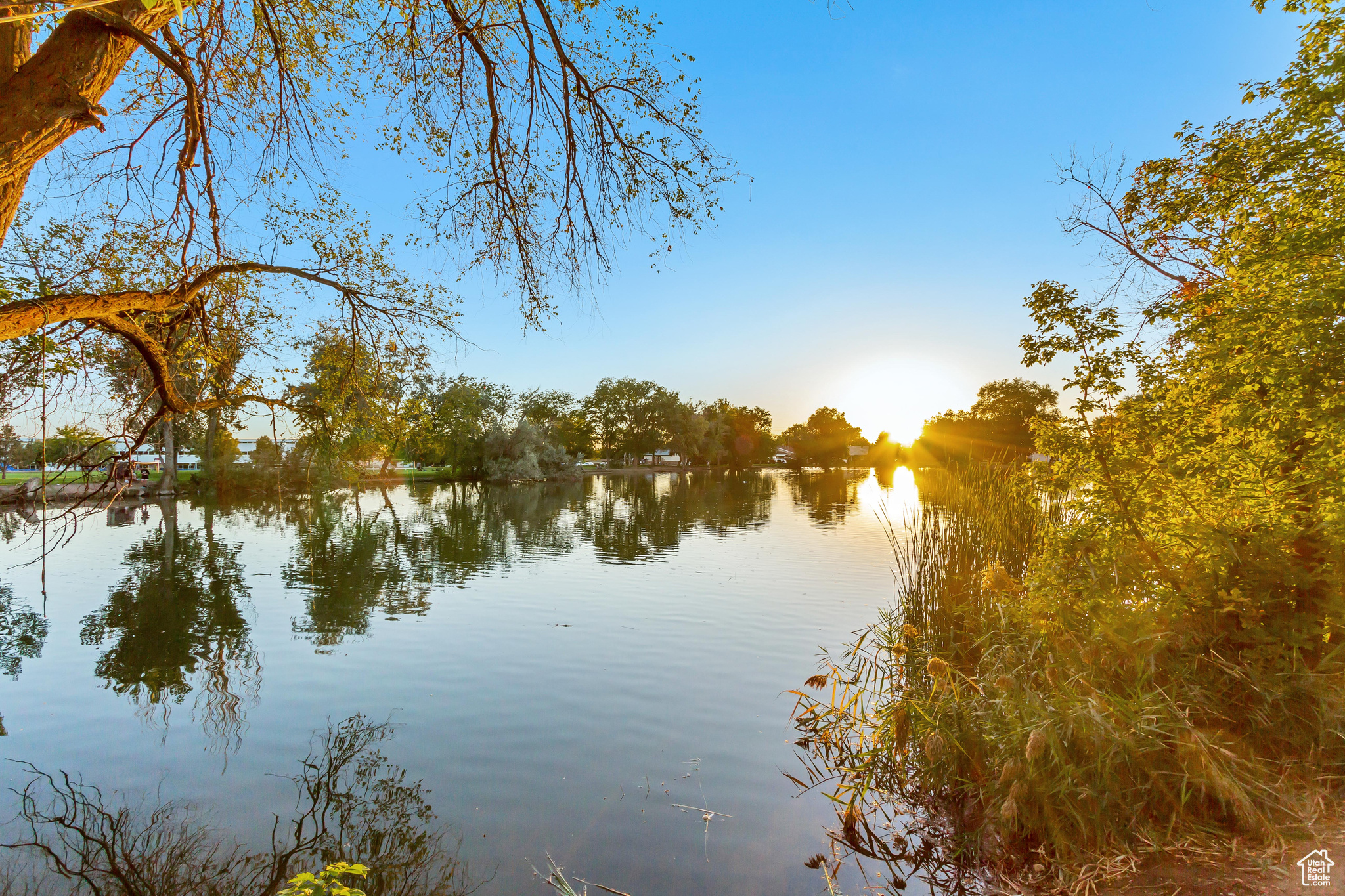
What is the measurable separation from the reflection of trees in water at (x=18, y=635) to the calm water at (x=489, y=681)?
6 centimetres

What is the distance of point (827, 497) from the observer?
3878cm

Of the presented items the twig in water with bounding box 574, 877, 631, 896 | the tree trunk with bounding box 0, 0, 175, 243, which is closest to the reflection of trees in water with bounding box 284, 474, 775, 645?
the twig in water with bounding box 574, 877, 631, 896

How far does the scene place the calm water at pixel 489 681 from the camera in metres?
4.96

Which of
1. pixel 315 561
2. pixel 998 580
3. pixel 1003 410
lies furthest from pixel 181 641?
pixel 1003 410

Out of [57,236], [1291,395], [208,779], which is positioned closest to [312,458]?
[57,236]

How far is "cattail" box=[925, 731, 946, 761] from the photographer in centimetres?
453

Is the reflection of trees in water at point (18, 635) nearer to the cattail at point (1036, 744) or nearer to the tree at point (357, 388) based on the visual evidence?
the tree at point (357, 388)

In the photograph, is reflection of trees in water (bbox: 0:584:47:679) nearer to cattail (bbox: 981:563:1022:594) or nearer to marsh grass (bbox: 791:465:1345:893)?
marsh grass (bbox: 791:465:1345:893)

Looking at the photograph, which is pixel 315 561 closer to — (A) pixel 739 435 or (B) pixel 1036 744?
(B) pixel 1036 744

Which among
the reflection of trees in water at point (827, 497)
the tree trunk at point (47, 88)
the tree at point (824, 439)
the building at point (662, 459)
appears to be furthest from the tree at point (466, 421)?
the tree at point (824, 439)

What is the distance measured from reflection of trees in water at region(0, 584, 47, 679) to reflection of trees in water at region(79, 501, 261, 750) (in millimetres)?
537

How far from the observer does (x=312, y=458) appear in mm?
8000

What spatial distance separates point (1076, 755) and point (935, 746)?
85cm

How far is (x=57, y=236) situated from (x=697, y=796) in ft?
25.3
